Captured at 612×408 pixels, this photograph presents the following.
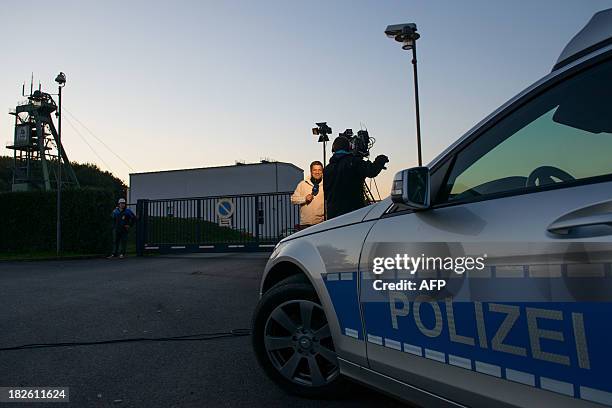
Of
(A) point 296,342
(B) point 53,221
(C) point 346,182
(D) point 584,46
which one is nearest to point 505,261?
(D) point 584,46

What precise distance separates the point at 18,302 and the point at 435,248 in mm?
6263

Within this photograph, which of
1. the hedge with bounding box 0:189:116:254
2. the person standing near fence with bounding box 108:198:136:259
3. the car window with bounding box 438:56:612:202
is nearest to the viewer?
the car window with bounding box 438:56:612:202

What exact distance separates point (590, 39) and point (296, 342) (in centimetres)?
205

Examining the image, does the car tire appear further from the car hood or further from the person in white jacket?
the person in white jacket

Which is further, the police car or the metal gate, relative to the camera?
the metal gate

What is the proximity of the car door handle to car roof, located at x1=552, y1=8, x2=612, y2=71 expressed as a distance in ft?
2.04

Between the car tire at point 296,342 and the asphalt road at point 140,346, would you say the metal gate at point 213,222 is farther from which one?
the car tire at point 296,342

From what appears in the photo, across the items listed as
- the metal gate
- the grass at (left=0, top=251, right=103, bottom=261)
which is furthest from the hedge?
the metal gate

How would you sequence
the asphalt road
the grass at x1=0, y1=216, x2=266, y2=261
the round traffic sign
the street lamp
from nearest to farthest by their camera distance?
the asphalt road
the street lamp
the grass at x1=0, y1=216, x2=266, y2=261
the round traffic sign

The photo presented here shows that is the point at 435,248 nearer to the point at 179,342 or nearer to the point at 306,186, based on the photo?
the point at 179,342

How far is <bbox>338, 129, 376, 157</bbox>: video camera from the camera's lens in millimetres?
5246

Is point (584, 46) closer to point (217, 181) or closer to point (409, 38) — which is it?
point (409, 38)

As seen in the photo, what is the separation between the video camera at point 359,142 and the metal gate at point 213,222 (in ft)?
27.3

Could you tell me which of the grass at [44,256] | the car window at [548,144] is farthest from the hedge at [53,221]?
the car window at [548,144]
